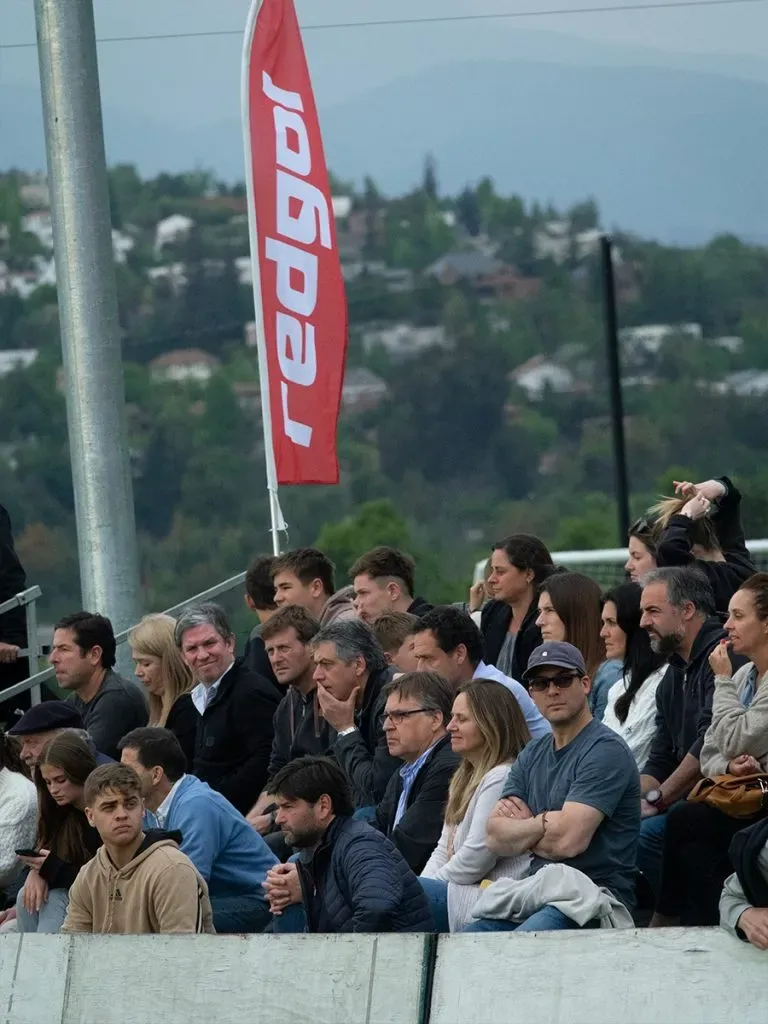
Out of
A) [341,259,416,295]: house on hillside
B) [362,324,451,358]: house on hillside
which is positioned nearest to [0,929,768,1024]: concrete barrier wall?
[362,324,451,358]: house on hillside

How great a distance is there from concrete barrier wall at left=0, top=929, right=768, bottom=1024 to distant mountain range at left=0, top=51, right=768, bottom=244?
49.6m

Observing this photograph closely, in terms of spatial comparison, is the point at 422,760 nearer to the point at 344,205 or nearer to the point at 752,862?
the point at 752,862

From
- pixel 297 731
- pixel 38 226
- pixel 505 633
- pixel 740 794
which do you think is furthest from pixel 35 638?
pixel 38 226

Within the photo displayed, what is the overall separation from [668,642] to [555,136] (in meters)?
54.4

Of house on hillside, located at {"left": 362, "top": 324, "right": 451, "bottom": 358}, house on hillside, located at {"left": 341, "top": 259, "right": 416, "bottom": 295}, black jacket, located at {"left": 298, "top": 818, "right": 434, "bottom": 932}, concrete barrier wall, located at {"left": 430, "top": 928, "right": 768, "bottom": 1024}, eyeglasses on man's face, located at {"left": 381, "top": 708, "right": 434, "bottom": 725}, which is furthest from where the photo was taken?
house on hillside, located at {"left": 341, "top": 259, "right": 416, "bottom": 295}

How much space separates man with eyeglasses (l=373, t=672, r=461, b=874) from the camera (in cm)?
615

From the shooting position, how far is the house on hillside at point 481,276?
166 feet

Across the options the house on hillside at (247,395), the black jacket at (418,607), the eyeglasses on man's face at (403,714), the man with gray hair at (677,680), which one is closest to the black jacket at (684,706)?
the man with gray hair at (677,680)

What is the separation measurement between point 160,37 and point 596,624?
55066 millimetres

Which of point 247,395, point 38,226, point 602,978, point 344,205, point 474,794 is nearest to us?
point 602,978

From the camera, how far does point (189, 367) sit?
49.5m

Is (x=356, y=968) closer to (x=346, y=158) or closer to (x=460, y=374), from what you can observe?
(x=460, y=374)

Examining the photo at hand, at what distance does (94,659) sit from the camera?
310 inches

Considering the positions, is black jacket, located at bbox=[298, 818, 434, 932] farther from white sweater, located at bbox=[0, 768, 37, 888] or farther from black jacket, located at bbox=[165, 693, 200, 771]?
black jacket, located at bbox=[165, 693, 200, 771]
